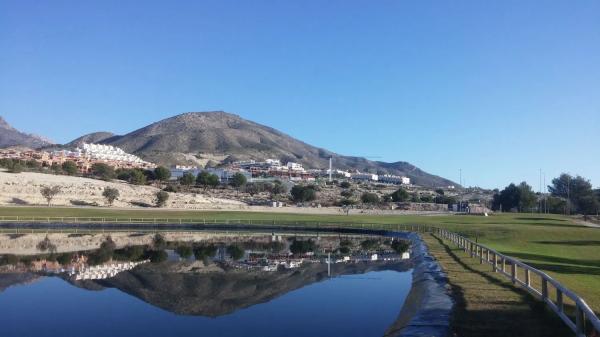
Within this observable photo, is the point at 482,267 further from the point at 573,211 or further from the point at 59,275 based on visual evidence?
the point at 573,211

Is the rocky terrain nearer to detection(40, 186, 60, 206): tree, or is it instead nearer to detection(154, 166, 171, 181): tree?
detection(40, 186, 60, 206): tree

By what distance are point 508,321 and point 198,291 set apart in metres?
13.5

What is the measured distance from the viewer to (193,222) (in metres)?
73.7

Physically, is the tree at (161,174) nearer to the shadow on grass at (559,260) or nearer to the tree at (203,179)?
the tree at (203,179)

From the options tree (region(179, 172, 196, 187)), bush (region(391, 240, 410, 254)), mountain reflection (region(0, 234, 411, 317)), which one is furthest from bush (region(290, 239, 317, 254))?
tree (region(179, 172, 196, 187))

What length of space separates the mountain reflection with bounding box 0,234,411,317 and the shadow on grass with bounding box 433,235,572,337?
28.5ft

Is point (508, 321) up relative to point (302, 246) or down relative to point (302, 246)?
up

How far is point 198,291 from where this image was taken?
23359mm

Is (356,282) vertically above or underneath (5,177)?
underneath

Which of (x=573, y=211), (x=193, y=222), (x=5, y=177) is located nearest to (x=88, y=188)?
(x=5, y=177)

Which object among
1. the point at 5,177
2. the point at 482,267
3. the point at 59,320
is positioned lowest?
the point at 59,320

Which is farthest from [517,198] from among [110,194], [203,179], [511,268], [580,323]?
[580,323]

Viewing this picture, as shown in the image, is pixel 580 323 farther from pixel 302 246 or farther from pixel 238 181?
pixel 238 181

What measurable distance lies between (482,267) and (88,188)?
115749mm
